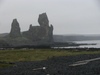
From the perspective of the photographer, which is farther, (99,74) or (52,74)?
(52,74)

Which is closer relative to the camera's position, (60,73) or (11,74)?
(60,73)

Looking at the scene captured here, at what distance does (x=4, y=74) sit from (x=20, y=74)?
3.54 meters

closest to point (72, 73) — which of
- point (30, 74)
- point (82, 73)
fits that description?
point (82, 73)

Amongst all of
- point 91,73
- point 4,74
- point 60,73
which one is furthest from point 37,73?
point 91,73

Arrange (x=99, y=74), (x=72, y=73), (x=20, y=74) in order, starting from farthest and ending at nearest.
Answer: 1. (x=20, y=74)
2. (x=72, y=73)
3. (x=99, y=74)

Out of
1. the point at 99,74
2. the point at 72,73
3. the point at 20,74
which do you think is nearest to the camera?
the point at 99,74

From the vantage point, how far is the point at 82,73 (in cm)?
3525

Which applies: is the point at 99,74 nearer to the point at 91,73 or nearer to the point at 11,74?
the point at 91,73

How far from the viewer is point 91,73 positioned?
34688 millimetres

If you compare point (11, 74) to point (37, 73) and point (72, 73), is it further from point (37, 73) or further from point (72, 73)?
point (72, 73)

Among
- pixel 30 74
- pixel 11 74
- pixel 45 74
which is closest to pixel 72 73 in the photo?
pixel 45 74

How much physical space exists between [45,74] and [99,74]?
897 centimetres

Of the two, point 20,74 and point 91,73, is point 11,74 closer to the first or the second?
point 20,74

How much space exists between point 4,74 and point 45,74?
28.0 ft
